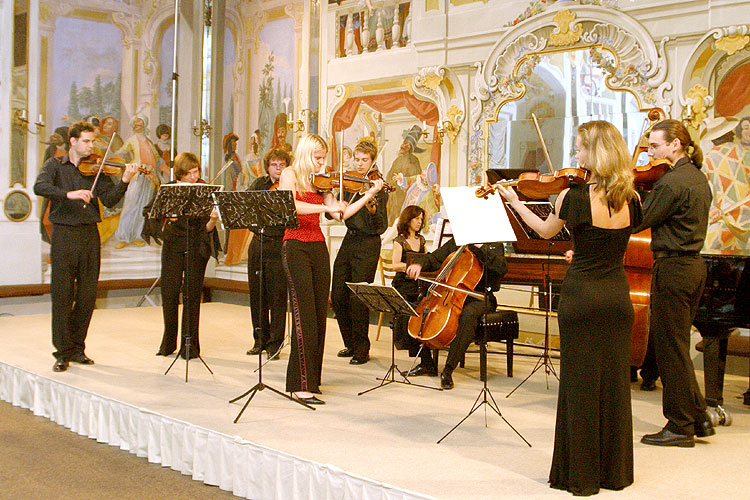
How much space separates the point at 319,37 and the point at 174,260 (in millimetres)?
4697

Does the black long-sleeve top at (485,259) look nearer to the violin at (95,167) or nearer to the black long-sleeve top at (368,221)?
A: the black long-sleeve top at (368,221)

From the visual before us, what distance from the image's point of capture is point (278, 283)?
6445 millimetres

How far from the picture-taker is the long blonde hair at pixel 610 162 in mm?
3127

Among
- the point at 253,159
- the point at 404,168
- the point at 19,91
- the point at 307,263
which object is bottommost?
the point at 307,263

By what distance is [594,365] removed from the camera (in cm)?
320

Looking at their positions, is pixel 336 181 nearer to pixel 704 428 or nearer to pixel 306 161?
pixel 306 161

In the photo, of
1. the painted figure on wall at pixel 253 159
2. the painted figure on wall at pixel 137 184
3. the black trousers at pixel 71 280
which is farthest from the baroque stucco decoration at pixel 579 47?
the painted figure on wall at pixel 137 184

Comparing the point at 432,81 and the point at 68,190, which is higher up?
the point at 432,81

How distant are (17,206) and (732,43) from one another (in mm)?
8346

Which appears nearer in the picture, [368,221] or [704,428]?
[704,428]

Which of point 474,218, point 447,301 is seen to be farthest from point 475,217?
point 447,301

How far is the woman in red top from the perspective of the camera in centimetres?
464

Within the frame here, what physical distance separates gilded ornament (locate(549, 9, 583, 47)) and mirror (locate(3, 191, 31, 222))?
6.75 metres

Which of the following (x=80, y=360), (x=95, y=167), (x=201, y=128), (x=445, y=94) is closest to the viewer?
(x=95, y=167)
